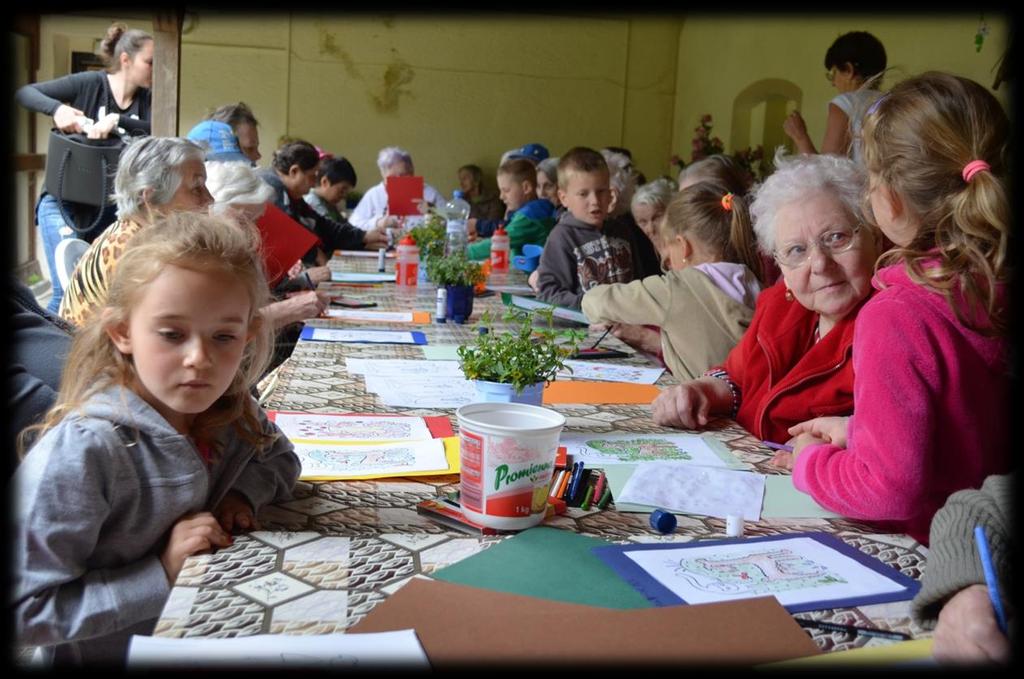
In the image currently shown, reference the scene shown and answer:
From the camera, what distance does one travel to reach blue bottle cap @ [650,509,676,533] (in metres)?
1.24

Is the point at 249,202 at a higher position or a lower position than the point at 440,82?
lower

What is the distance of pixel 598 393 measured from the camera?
6.89 ft

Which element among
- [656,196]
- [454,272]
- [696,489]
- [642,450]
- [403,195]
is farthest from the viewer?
[403,195]

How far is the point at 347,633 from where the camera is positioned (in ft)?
3.01

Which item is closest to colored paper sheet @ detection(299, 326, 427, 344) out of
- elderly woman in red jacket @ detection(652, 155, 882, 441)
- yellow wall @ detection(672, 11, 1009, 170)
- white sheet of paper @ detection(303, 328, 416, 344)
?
white sheet of paper @ detection(303, 328, 416, 344)

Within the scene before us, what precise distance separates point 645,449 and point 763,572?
0.55 metres

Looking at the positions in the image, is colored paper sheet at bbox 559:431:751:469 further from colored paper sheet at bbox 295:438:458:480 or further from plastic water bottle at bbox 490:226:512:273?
plastic water bottle at bbox 490:226:512:273

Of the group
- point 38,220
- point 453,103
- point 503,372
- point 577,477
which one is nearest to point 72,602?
point 577,477

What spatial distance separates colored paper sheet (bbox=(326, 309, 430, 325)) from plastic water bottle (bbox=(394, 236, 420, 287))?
71cm

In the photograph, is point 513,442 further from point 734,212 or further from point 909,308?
point 734,212

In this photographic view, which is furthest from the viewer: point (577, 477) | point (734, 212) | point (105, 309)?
point (734, 212)

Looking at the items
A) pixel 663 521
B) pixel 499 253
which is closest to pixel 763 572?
pixel 663 521

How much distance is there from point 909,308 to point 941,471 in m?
0.22

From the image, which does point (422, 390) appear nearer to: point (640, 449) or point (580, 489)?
point (640, 449)
